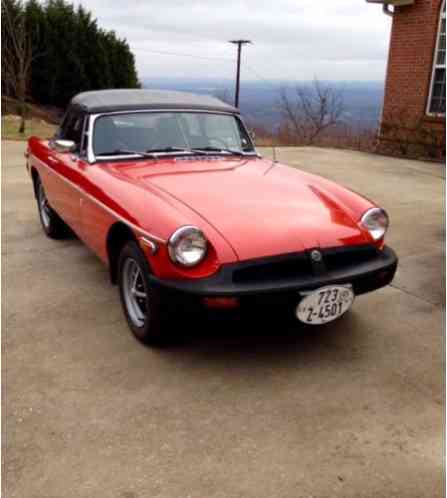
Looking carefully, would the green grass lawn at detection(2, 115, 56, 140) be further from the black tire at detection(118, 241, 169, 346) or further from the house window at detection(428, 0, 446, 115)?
the black tire at detection(118, 241, 169, 346)

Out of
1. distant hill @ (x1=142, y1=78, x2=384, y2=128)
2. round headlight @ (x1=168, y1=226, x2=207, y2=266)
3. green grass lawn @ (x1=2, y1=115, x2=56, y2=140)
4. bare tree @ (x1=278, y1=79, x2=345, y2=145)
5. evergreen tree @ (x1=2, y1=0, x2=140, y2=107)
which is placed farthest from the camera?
bare tree @ (x1=278, y1=79, x2=345, y2=145)

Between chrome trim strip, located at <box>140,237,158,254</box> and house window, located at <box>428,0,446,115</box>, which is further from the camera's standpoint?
house window, located at <box>428,0,446,115</box>

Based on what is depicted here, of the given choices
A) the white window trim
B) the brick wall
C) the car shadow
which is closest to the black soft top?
the car shadow

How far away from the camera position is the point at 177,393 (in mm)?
2641

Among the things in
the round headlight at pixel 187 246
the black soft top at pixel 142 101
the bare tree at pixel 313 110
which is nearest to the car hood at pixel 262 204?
the round headlight at pixel 187 246

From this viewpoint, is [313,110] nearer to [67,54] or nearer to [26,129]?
[67,54]

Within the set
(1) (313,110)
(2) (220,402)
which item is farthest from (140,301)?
(1) (313,110)

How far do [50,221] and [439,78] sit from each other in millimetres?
9549

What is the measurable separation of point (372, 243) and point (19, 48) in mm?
15032

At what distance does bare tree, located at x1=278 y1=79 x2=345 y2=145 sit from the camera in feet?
94.1

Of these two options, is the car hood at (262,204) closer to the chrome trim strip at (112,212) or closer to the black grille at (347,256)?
the black grille at (347,256)

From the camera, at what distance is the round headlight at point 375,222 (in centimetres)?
314

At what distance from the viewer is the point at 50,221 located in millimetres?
5188

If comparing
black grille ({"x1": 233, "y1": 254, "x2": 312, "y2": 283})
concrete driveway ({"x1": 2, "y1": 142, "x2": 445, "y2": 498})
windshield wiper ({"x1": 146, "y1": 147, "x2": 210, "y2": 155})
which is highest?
windshield wiper ({"x1": 146, "y1": 147, "x2": 210, "y2": 155})
